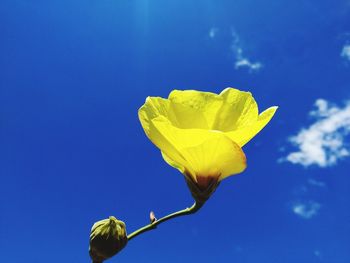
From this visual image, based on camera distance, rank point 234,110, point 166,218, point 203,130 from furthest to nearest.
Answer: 1. point 234,110
2. point 203,130
3. point 166,218

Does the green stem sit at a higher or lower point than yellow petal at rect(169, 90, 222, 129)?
lower

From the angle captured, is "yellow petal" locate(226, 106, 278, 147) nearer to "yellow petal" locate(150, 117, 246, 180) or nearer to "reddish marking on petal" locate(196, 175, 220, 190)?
"yellow petal" locate(150, 117, 246, 180)

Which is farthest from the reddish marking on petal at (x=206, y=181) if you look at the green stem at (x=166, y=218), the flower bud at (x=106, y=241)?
the flower bud at (x=106, y=241)

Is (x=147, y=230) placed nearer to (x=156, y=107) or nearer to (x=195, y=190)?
(x=195, y=190)

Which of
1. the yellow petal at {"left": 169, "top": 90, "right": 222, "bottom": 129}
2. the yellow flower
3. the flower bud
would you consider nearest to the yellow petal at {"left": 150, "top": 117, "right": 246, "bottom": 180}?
the yellow flower

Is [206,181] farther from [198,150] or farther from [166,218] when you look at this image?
[166,218]

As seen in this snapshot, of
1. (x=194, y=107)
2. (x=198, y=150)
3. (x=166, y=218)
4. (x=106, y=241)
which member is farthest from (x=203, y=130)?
(x=106, y=241)

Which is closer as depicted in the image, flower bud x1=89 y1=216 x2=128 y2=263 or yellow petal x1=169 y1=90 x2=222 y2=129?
flower bud x1=89 y1=216 x2=128 y2=263
